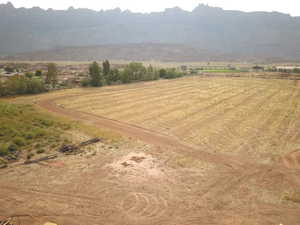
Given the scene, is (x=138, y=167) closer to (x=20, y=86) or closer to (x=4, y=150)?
(x=4, y=150)

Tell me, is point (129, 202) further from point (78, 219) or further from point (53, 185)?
point (53, 185)

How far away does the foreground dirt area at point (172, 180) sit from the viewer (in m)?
9.49

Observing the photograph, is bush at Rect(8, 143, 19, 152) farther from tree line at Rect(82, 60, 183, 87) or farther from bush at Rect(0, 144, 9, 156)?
tree line at Rect(82, 60, 183, 87)

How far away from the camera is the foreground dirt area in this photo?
949cm

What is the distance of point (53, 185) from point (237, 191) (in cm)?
923

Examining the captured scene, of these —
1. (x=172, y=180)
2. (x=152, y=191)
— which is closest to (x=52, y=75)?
(x=172, y=180)

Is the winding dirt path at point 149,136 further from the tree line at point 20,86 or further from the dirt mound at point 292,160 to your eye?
the tree line at point 20,86

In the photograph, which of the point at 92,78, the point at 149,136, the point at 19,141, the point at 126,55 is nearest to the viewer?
the point at 19,141

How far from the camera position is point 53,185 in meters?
11.4

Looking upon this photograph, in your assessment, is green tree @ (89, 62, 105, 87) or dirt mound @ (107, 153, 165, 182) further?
green tree @ (89, 62, 105, 87)

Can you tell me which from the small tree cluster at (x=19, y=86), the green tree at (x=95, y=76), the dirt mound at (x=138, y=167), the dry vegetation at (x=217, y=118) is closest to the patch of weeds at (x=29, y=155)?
the dirt mound at (x=138, y=167)

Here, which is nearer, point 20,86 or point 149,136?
point 149,136

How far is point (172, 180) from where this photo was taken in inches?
474

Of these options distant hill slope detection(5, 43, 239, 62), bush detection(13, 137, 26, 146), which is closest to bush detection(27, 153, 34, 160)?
bush detection(13, 137, 26, 146)
